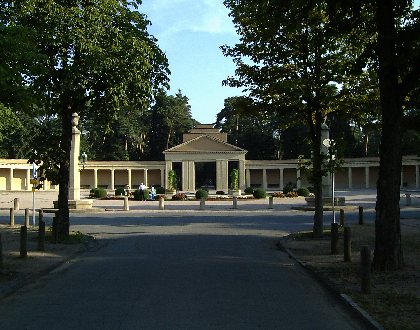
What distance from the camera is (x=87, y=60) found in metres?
16.2

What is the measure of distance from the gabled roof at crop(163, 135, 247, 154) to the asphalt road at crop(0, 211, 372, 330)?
63.7 metres

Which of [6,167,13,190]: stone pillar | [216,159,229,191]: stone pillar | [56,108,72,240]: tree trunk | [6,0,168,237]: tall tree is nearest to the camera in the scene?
[6,0,168,237]: tall tree

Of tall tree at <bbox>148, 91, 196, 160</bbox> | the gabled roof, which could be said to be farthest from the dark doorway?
the gabled roof

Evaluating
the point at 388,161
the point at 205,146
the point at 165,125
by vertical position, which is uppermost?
the point at 165,125

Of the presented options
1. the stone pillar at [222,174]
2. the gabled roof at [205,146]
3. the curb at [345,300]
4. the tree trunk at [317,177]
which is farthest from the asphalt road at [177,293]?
the gabled roof at [205,146]

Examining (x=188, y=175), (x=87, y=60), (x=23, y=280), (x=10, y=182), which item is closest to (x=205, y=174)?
(x=188, y=175)

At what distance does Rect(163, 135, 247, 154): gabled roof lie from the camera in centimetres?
8075

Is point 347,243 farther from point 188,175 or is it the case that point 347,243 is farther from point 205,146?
point 205,146

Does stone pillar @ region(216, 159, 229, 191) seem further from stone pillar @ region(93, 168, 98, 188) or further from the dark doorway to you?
stone pillar @ region(93, 168, 98, 188)

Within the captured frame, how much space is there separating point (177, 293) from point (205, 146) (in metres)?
72.3

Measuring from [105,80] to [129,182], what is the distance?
72.0m

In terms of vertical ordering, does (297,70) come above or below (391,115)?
above

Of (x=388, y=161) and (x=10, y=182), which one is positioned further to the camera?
(x=10, y=182)

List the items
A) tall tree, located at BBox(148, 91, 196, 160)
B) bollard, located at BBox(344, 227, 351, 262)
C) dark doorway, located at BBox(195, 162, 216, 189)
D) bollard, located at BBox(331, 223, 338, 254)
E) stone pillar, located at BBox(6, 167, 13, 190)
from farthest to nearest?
tall tree, located at BBox(148, 91, 196, 160) < dark doorway, located at BBox(195, 162, 216, 189) < stone pillar, located at BBox(6, 167, 13, 190) < bollard, located at BBox(331, 223, 338, 254) < bollard, located at BBox(344, 227, 351, 262)
